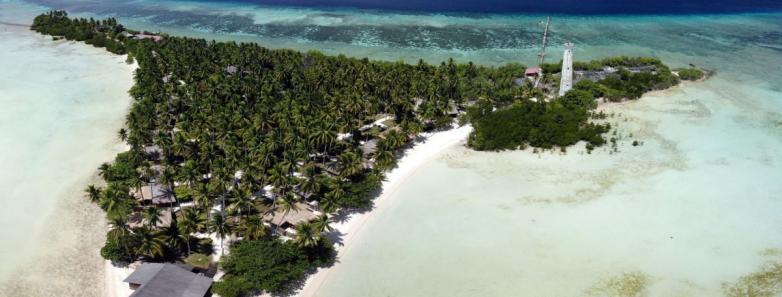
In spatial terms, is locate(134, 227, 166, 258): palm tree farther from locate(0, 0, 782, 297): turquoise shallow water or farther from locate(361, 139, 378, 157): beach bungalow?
locate(361, 139, 378, 157): beach bungalow

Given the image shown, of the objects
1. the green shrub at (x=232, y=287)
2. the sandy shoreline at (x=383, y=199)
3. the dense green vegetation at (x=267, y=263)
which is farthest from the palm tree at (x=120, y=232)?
the green shrub at (x=232, y=287)

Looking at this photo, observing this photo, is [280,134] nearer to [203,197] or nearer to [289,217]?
[289,217]

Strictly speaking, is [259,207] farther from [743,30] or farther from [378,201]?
[743,30]


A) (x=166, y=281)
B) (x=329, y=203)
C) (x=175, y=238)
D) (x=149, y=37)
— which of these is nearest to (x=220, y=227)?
(x=175, y=238)

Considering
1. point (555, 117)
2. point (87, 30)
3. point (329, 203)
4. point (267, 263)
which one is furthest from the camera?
point (87, 30)

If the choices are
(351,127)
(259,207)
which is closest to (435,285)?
(259,207)

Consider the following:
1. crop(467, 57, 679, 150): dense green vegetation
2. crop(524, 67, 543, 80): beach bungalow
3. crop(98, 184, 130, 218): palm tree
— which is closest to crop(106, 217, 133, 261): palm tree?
crop(98, 184, 130, 218): palm tree
